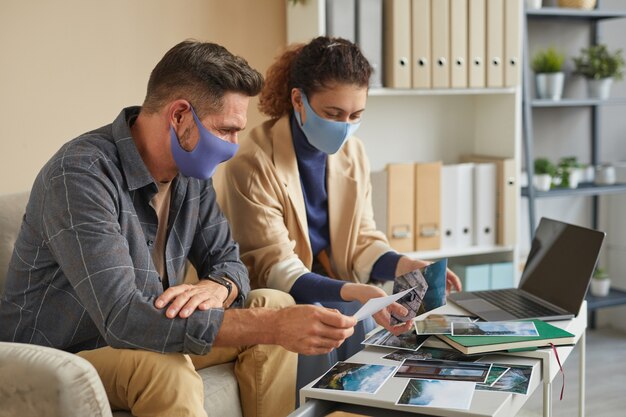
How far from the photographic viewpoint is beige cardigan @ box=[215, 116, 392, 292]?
2.19 m

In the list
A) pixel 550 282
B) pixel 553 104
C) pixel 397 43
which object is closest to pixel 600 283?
pixel 553 104

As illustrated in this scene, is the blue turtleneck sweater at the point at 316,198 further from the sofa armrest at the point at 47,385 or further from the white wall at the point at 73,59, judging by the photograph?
the sofa armrest at the point at 47,385

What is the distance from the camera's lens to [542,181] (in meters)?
3.30

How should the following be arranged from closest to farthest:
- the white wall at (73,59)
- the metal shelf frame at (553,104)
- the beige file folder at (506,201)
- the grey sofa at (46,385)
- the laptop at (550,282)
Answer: the grey sofa at (46,385), the laptop at (550,282), the white wall at (73,59), the beige file folder at (506,201), the metal shelf frame at (553,104)

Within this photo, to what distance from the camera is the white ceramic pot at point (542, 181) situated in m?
3.30

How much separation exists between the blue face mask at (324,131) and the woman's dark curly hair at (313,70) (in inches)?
2.5

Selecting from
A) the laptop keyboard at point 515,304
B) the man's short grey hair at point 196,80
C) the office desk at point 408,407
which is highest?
the man's short grey hair at point 196,80

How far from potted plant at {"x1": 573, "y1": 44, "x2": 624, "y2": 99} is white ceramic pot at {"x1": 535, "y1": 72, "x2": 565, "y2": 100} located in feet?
0.51

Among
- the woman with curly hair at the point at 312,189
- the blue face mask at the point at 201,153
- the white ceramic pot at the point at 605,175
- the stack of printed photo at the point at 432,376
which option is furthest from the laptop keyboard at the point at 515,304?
the white ceramic pot at the point at 605,175

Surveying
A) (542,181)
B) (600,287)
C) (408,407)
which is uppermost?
(542,181)

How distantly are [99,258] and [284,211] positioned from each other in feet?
2.70

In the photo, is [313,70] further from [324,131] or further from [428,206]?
[428,206]

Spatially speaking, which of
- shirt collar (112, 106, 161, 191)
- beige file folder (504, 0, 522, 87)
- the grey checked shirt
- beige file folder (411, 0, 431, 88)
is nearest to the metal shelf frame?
beige file folder (504, 0, 522, 87)

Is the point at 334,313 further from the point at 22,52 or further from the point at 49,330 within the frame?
the point at 22,52
